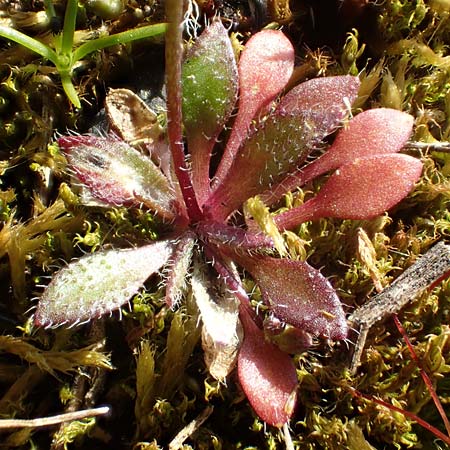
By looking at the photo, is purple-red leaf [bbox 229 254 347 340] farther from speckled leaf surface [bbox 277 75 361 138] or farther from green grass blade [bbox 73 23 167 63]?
green grass blade [bbox 73 23 167 63]

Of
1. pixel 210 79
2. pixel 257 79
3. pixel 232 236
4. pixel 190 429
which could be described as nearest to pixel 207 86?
pixel 210 79

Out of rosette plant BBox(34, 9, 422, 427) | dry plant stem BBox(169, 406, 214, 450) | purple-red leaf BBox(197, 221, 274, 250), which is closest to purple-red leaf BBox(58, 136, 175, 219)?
rosette plant BBox(34, 9, 422, 427)

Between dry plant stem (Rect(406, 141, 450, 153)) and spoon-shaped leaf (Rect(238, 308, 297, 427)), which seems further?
dry plant stem (Rect(406, 141, 450, 153))

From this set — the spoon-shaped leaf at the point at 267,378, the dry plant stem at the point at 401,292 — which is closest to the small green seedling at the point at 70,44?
the spoon-shaped leaf at the point at 267,378

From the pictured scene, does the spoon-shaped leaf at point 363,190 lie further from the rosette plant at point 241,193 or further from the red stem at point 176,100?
the red stem at point 176,100

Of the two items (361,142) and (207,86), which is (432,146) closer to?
(361,142)

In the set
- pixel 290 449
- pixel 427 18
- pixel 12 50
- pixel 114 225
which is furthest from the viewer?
pixel 427 18

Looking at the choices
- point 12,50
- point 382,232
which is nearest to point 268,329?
point 382,232

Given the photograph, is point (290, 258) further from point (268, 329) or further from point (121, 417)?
point (121, 417)
